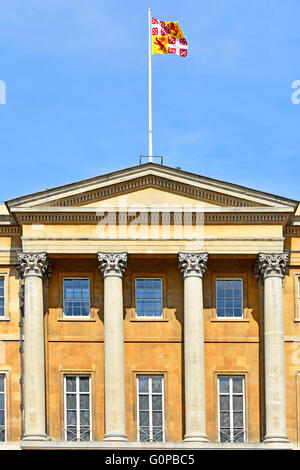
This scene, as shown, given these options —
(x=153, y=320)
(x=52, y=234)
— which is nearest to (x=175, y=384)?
(x=153, y=320)

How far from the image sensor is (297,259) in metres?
87.6

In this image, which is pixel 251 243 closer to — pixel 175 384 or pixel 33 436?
pixel 175 384

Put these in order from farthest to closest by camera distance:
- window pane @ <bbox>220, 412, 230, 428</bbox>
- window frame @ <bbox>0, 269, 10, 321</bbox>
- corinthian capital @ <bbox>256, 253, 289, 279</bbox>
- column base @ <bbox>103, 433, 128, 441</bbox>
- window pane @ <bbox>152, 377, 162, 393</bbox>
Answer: window frame @ <bbox>0, 269, 10, 321</bbox>
window pane @ <bbox>152, 377, 162, 393</bbox>
window pane @ <bbox>220, 412, 230, 428</bbox>
corinthian capital @ <bbox>256, 253, 289, 279</bbox>
column base @ <bbox>103, 433, 128, 441</bbox>

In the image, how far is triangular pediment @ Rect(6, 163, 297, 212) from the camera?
8612 centimetres

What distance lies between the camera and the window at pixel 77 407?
280 feet

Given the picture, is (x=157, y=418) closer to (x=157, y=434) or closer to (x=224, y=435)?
(x=157, y=434)

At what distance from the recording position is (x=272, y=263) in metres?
85.7

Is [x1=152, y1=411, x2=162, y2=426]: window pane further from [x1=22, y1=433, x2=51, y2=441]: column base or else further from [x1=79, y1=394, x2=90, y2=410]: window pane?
[x1=22, y1=433, x2=51, y2=441]: column base

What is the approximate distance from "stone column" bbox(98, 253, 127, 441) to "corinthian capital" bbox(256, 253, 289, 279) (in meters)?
5.95

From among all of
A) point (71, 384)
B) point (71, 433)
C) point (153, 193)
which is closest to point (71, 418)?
point (71, 433)

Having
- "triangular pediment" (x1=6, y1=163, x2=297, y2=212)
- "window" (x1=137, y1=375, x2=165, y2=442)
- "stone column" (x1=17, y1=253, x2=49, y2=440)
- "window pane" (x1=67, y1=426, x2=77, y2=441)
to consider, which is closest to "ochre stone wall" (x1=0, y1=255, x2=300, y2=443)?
"window" (x1=137, y1=375, x2=165, y2=442)
